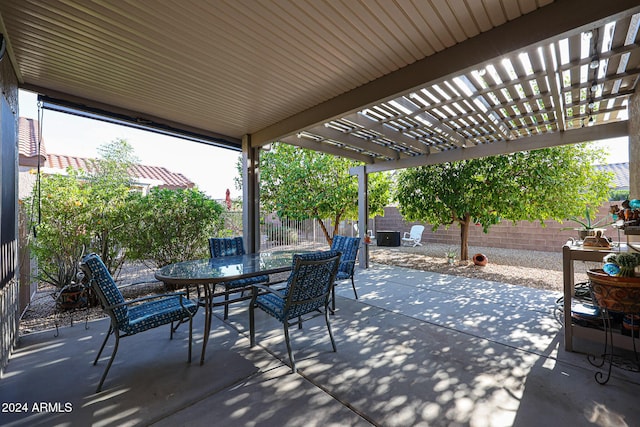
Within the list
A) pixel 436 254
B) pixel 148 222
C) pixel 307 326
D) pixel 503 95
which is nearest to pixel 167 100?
pixel 148 222

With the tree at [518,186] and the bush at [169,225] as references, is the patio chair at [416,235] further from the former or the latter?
the bush at [169,225]

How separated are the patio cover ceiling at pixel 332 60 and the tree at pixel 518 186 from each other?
4.79 ft

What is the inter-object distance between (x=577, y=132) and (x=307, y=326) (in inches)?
187

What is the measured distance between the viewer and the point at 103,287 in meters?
2.07

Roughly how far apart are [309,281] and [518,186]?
5388 millimetres

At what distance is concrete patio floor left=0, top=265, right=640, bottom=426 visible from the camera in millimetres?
1771

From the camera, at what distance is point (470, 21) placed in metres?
2.08

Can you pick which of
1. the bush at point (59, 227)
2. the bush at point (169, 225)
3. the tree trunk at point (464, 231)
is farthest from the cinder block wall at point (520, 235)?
the bush at point (59, 227)

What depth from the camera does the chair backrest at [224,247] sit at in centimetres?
389

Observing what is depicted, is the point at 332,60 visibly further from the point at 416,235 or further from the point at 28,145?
the point at 416,235

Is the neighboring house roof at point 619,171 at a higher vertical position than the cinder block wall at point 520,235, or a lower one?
→ higher

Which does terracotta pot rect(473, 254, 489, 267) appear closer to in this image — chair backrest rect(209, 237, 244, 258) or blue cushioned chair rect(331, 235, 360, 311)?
blue cushioned chair rect(331, 235, 360, 311)

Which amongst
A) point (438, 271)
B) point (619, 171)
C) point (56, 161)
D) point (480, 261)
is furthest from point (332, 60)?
point (619, 171)

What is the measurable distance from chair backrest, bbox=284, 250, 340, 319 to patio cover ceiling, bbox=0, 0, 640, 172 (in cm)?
177
